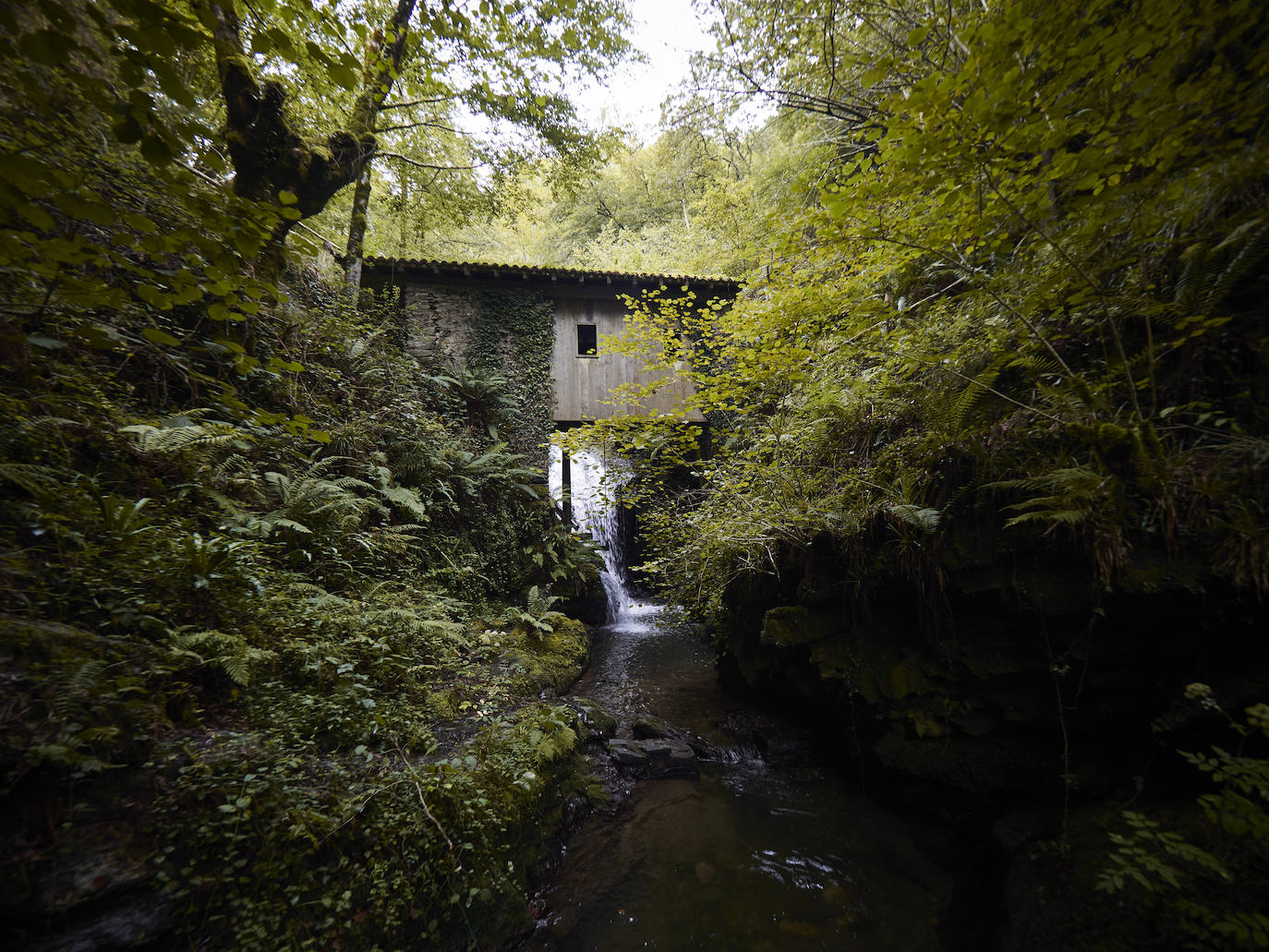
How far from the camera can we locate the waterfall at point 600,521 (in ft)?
35.7

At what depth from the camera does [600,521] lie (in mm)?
13023

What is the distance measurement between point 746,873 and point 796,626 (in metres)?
2.09

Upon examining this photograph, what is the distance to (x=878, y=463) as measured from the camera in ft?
14.7

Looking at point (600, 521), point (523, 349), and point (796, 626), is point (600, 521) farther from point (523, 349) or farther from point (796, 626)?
point (796, 626)

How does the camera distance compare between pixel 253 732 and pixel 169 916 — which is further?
pixel 253 732

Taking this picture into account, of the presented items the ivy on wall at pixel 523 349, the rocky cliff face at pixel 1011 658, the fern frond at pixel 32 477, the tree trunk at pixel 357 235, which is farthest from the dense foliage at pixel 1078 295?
the tree trunk at pixel 357 235

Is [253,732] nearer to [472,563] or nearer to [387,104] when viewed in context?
[472,563]

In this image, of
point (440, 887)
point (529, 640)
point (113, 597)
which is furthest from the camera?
point (529, 640)

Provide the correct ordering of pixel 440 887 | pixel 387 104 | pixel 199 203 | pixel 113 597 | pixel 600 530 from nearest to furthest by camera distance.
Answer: pixel 199 203 < pixel 440 887 < pixel 113 597 < pixel 387 104 < pixel 600 530

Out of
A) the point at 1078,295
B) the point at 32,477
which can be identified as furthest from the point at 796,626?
the point at 32,477

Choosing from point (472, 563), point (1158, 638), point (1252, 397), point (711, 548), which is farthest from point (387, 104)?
point (1158, 638)

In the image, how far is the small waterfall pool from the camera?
120 inches

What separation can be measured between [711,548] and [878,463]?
1.98 m

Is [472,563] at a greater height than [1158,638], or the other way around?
[472,563]
